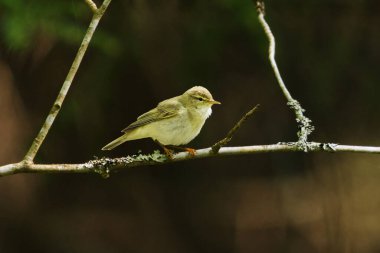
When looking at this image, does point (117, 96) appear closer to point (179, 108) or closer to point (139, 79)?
point (139, 79)

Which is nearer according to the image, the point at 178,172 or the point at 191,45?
the point at 191,45

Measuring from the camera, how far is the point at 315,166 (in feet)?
17.3

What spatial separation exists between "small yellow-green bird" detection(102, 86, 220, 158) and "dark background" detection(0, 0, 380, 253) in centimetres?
93

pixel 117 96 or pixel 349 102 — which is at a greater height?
pixel 117 96

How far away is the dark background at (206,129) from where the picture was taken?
4781 mm

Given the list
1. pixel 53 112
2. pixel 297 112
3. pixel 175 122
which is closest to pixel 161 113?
pixel 175 122

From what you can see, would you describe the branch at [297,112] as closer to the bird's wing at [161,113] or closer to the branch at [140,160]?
the branch at [140,160]

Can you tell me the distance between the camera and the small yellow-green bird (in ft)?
12.3

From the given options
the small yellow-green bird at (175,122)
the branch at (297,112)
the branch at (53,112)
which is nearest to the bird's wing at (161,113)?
the small yellow-green bird at (175,122)

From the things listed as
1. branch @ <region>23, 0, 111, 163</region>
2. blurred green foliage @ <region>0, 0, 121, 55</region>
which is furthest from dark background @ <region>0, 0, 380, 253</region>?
branch @ <region>23, 0, 111, 163</region>

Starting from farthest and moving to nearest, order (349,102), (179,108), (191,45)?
(349,102), (191,45), (179,108)

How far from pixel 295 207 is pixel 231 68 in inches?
53.2

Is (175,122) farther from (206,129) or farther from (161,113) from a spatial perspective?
(206,129)

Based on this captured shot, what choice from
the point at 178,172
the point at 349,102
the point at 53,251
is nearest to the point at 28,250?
the point at 53,251
